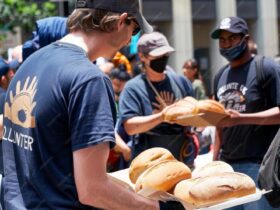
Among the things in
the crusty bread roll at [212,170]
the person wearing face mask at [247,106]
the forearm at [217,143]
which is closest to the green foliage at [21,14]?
the forearm at [217,143]

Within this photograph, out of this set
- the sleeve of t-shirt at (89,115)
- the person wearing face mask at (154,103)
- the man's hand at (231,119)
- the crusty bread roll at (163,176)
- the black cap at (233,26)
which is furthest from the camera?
the person wearing face mask at (154,103)

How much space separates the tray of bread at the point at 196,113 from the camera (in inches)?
170

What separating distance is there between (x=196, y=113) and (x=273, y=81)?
2.14 feet

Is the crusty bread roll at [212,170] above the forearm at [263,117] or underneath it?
underneath

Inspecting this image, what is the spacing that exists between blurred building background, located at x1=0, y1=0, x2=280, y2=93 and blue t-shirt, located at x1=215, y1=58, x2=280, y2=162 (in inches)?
779

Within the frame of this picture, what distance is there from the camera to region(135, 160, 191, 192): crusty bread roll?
11.1ft

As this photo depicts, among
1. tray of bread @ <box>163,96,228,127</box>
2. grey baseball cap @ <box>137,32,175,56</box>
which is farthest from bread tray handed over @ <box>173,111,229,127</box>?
grey baseball cap @ <box>137,32,175,56</box>

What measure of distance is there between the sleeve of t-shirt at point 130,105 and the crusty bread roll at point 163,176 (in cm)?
154

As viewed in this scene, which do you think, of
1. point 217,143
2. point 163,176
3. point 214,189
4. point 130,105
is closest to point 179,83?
point 130,105

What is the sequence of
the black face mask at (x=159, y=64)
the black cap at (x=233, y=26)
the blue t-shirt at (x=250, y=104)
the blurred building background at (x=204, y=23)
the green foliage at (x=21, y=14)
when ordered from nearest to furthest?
the blue t-shirt at (x=250, y=104) < the black cap at (x=233, y=26) < the black face mask at (x=159, y=64) < the green foliage at (x=21, y=14) < the blurred building background at (x=204, y=23)

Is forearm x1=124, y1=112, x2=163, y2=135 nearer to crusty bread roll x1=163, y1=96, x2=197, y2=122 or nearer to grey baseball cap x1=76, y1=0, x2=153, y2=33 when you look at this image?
crusty bread roll x1=163, y1=96, x2=197, y2=122

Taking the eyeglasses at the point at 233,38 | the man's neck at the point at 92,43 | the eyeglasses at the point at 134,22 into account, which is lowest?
the eyeglasses at the point at 233,38

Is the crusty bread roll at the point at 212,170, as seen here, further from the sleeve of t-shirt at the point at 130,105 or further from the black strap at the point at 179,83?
the black strap at the point at 179,83

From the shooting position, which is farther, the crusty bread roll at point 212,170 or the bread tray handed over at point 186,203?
the crusty bread roll at point 212,170
